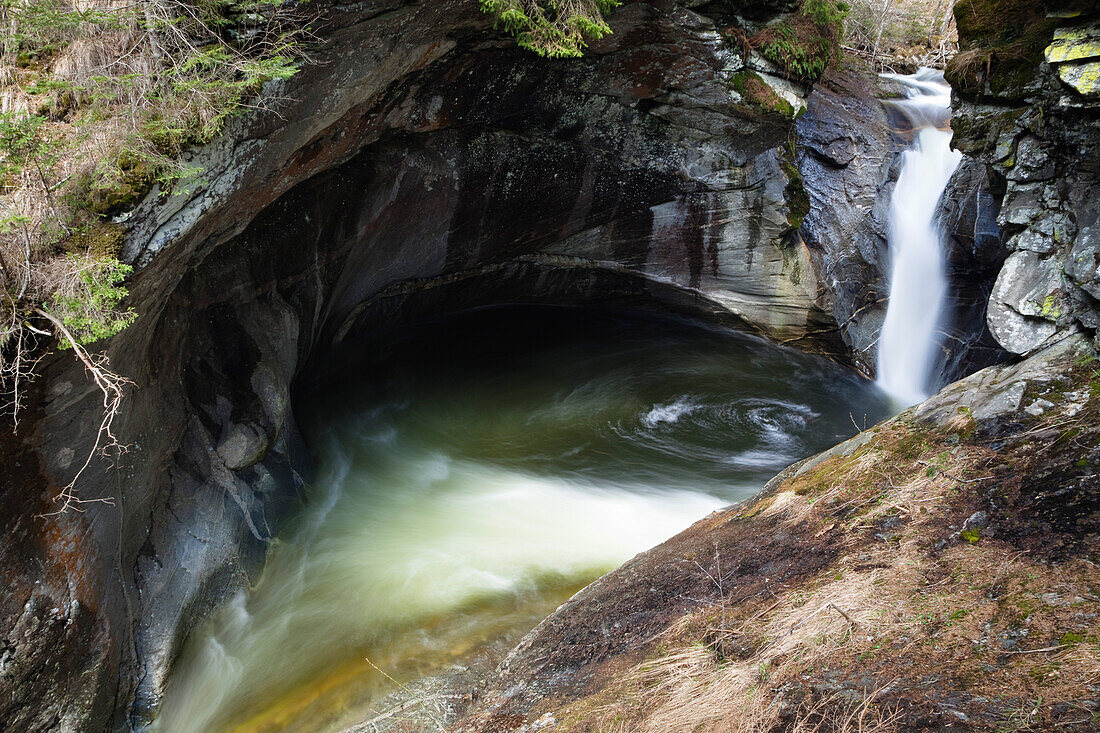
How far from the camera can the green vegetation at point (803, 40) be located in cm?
845

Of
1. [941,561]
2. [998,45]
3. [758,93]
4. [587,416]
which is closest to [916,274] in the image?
[758,93]

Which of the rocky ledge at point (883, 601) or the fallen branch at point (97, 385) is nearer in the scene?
the rocky ledge at point (883, 601)

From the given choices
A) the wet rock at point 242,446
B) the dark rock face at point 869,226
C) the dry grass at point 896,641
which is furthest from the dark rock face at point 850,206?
the wet rock at point 242,446

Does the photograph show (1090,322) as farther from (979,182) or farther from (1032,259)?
(979,182)

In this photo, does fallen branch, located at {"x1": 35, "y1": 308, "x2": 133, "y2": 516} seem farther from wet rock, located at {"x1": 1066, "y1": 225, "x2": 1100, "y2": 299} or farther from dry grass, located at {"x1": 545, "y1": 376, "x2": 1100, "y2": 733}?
wet rock, located at {"x1": 1066, "y1": 225, "x2": 1100, "y2": 299}

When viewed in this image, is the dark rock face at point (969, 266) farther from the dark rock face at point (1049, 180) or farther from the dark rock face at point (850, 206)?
the dark rock face at point (1049, 180)

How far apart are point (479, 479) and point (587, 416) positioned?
2.57m

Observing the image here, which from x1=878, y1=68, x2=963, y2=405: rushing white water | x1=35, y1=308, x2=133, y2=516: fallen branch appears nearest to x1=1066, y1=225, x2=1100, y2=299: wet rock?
x1=878, y1=68, x2=963, y2=405: rushing white water

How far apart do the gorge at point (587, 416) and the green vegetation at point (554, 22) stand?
484 mm

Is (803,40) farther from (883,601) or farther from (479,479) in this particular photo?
(883,601)

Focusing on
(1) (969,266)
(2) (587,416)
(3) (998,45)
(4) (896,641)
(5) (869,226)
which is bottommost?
(2) (587,416)

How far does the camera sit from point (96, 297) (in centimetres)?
417

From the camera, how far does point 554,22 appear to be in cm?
658

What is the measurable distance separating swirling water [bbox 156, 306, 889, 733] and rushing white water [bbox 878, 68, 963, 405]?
65cm
